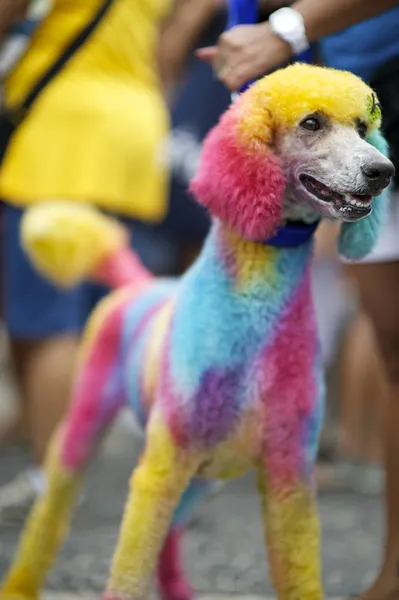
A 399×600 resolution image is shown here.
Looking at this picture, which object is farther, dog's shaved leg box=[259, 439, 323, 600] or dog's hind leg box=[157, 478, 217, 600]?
dog's hind leg box=[157, 478, 217, 600]

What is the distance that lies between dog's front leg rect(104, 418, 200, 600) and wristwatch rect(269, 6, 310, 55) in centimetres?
62

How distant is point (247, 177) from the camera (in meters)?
1.50

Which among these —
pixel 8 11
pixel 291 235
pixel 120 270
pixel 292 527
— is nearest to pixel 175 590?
pixel 292 527

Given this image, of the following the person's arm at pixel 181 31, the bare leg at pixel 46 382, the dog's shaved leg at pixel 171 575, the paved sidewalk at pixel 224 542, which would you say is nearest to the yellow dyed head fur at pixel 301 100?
the dog's shaved leg at pixel 171 575

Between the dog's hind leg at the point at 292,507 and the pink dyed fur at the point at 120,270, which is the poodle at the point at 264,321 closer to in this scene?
the dog's hind leg at the point at 292,507

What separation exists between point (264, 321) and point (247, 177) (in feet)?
0.73

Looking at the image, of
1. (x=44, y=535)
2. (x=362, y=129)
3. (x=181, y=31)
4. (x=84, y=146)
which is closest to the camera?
(x=362, y=129)

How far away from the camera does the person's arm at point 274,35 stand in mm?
1639

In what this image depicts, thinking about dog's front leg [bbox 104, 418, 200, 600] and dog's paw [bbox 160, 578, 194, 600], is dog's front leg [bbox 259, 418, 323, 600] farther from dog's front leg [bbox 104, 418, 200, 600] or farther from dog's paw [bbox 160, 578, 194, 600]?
dog's paw [bbox 160, 578, 194, 600]

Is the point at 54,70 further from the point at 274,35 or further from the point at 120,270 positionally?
the point at 274,35

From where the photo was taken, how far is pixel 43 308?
2797mm

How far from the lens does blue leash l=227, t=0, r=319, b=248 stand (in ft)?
5.18

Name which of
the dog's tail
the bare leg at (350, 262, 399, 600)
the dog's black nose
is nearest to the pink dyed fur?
the dog's tail

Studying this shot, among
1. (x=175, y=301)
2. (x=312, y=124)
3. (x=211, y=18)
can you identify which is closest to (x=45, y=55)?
(x=211, y=18)
